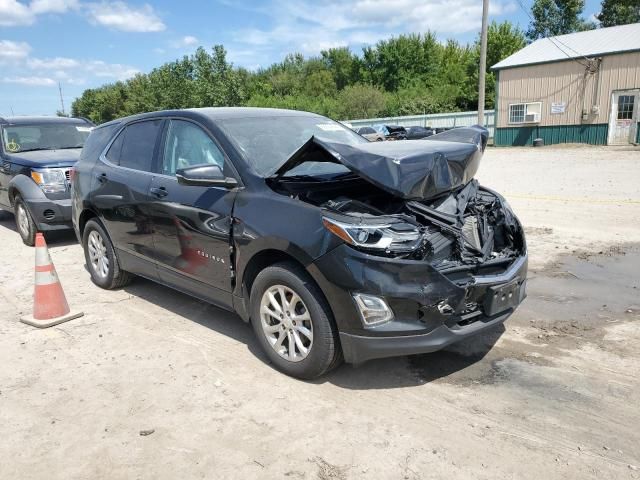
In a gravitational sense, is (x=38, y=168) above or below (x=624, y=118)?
below

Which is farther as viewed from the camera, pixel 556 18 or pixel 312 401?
pixel 556 18

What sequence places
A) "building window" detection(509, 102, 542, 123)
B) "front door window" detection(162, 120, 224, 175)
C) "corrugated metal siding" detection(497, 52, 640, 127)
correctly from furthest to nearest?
"building window" detection(509, 102, 542, 123) → "corrugated metal siding" detection(497, 52, 640, 127) → "front door window" detection(162, 120, 224, 175)

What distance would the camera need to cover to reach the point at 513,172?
16078 millimetres

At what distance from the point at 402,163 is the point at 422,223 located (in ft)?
1.40

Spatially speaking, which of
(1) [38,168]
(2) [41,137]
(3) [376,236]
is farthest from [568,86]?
(3) [376,236]

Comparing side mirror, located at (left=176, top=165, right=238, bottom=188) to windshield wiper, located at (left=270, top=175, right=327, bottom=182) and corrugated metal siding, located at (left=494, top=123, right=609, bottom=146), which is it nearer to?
windshield wiper, located at (left=270, top=175, right=327, bottom=182)

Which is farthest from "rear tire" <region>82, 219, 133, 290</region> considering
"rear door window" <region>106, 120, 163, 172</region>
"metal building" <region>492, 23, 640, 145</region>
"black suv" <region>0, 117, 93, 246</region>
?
"metal building" <region>492, 23, 640, 145</region>

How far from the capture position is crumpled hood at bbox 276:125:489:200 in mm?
3434

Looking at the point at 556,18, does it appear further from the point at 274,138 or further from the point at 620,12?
the point at 274,138

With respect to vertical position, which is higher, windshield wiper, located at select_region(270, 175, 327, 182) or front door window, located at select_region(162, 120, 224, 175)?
front door window, located at select_region(162, 120, 224, 175)

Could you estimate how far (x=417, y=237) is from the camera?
328 cm

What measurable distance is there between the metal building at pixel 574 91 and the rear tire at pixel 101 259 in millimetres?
26429

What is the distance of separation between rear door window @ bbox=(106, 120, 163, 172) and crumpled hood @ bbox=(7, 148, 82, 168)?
119 inches

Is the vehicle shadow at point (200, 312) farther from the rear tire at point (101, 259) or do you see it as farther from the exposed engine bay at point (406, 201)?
the exposed engine bay at point (406, 201)
